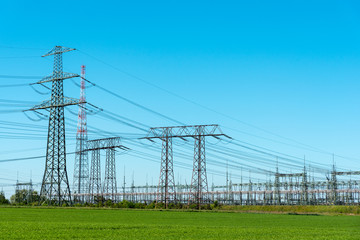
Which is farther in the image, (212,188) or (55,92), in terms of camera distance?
(212,188)

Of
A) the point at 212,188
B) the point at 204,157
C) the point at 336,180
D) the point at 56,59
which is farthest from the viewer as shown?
the point at 212,188

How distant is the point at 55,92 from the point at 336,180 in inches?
2754

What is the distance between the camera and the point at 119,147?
250 feet

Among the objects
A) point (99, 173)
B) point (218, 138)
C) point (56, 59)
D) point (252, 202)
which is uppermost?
point (56, 59)

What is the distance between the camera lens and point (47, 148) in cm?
4784

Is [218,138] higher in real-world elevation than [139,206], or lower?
higher

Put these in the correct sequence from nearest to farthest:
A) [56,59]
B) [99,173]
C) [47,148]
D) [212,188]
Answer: [47,148] < [56,59] < [99,173] < [212,188]

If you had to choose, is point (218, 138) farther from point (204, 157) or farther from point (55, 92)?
point (55, 92)

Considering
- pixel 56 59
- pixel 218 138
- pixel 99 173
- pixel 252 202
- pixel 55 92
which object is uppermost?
pixel 56 59

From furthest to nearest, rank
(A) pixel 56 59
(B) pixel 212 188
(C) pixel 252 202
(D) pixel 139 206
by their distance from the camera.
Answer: (B) pixel 212 188 → (C) pixel 252 202 → (D) pixel 139 206 → (A) pixel 56 59

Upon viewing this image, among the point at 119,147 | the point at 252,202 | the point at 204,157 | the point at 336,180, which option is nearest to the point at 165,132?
the point at 204,157

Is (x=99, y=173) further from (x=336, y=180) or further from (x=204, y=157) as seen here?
(x=336, y=180)

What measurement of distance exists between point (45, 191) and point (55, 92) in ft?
39.0

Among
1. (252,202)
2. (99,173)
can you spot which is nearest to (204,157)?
(99,173)
